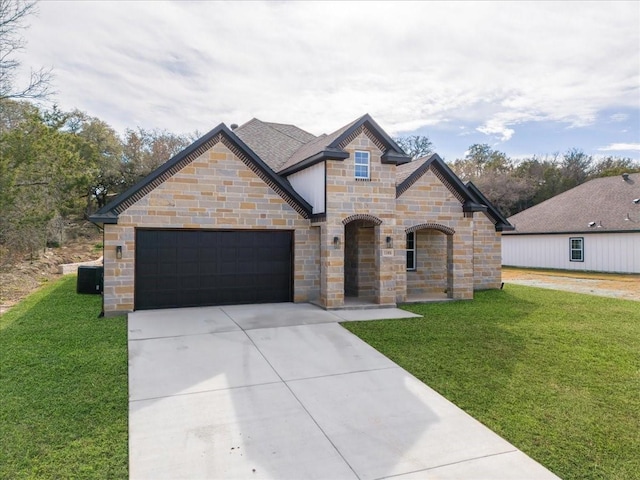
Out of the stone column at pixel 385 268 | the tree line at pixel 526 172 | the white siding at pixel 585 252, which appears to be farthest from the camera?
the tree line at pixel 526 172

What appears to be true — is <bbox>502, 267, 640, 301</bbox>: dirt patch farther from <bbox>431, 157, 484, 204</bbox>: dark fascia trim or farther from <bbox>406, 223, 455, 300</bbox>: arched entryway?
<bbox>431, 157, 484, 204</bbox>: dark fascia trim

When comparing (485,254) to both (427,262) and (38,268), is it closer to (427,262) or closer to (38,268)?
(427,262)

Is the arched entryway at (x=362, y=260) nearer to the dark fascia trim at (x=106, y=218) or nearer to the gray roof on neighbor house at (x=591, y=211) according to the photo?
the dark fascia trim at (x=106, y=218)

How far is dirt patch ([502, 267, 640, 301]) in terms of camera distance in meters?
16.0

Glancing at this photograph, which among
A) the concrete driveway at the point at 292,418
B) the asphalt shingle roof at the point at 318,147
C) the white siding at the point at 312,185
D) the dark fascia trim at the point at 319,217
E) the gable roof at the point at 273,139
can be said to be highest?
the gable roof at the point at 273,139

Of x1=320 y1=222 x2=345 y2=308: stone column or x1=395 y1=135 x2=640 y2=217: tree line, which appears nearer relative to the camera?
x1=320 y1=222 x2=345 y2=308: stone column

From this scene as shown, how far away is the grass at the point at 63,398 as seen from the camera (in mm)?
4129

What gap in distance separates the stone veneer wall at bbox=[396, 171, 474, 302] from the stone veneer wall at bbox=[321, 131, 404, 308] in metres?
1.24

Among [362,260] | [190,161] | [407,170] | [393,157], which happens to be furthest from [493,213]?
[190,161]

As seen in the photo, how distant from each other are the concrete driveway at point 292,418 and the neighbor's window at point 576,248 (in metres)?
22.0

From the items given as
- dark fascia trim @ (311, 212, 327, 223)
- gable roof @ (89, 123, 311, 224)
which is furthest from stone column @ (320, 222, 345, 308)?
gable roof @ (89, 123, 311, 224)

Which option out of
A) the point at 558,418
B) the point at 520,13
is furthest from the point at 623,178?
the point at 558,418

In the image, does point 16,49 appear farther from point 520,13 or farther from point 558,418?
point 558,418

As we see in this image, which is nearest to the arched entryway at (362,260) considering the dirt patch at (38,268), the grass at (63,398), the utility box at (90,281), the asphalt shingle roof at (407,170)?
the asphalt shingle roof at (407,170)
